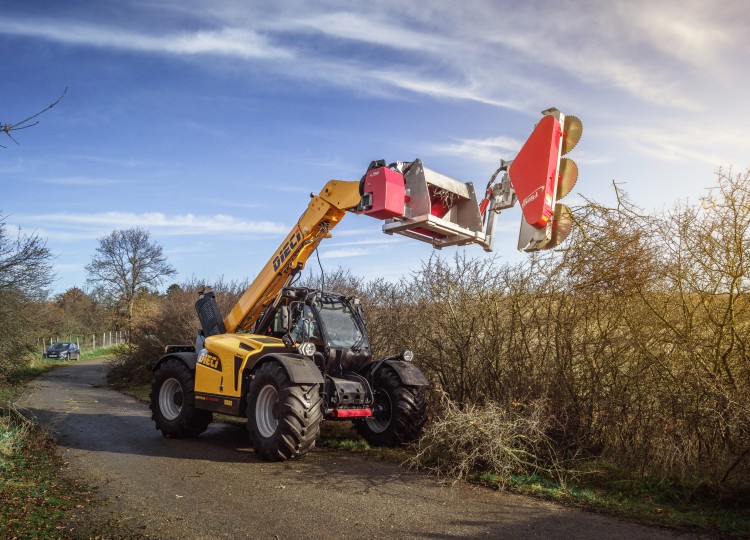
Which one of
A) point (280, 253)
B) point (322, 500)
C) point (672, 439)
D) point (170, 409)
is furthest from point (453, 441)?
point (170, 409)

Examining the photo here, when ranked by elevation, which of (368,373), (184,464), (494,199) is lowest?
(184,464)

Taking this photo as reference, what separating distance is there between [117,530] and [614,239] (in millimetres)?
6514

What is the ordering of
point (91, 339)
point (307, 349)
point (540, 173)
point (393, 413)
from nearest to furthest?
point (540, 173), point (307, 349), point (393, 413), point (91, 339)

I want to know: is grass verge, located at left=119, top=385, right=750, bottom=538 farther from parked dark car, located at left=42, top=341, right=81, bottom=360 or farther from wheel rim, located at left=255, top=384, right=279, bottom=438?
parked dark car, located at left=42, top=341, right=81, bottom=360

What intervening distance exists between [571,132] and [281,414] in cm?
493

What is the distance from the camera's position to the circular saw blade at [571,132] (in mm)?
6434

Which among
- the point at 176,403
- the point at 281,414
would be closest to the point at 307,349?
the point at 281,414

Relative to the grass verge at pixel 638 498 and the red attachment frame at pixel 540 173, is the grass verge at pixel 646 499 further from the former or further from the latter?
the red attachment frame at pixel 540 173

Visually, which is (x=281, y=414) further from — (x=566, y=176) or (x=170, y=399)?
(x=566, y=176)

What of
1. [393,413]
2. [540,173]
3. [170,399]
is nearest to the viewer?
[540,173]

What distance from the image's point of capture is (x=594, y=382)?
314 inches

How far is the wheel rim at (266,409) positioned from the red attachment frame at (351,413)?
0.85m

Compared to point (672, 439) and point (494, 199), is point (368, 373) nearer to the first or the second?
point (494, 199)

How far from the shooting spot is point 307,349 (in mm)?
8617
